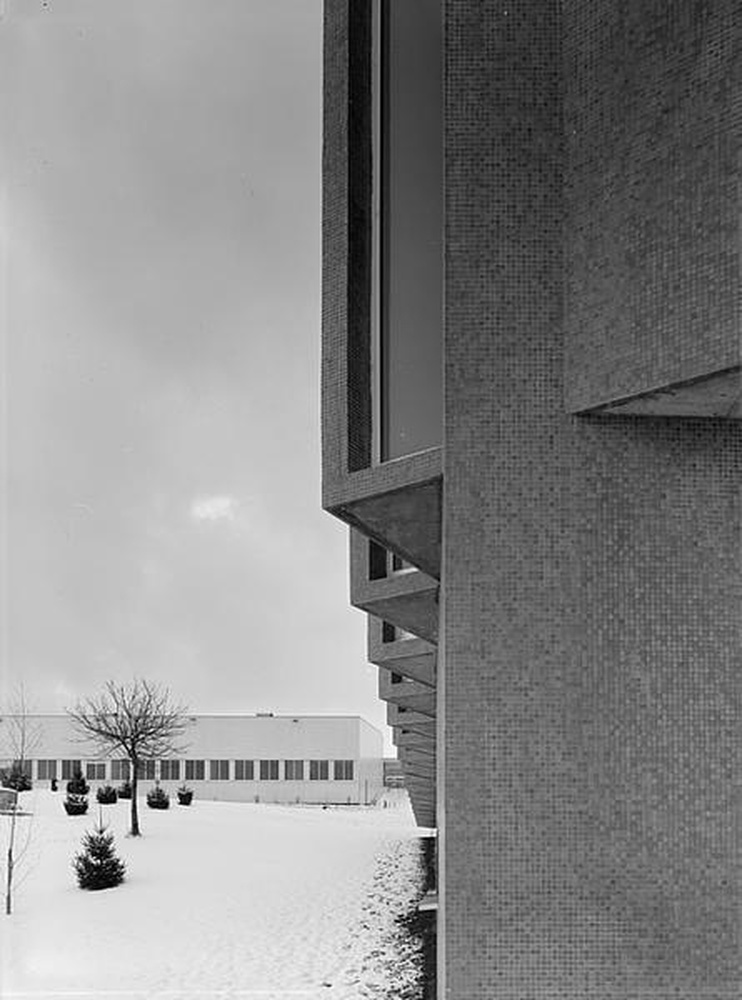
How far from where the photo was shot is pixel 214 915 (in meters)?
→ 11.4

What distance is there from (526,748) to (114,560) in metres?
36.7

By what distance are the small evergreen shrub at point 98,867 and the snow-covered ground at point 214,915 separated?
112mm

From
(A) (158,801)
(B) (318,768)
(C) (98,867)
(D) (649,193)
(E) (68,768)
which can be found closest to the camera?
(D) (649,193)

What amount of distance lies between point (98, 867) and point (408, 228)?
9841 millimetres

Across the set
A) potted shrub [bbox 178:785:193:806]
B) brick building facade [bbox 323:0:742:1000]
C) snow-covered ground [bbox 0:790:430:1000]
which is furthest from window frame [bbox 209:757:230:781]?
brick building facade [bbox 323:0:742:1000]

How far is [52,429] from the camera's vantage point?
79.7 ft

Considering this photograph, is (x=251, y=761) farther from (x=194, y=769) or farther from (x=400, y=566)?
(x=400, y=566)

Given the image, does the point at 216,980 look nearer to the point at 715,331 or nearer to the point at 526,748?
the point at 526,748

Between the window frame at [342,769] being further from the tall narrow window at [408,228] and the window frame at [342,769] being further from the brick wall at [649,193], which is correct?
the brick wall at [649,193]

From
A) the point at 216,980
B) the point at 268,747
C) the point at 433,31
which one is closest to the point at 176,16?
the point at 216,980

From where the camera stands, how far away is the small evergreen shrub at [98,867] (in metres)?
12.1

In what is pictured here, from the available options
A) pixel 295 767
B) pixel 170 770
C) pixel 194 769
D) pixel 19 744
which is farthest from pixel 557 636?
pixel 194 769

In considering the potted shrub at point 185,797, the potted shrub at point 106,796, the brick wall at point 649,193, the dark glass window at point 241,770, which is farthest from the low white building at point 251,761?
the brick wall at point 649,193

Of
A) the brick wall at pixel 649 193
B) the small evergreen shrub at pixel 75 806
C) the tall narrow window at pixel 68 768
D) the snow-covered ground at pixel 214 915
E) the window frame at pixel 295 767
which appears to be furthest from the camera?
the window frame at pixel 295 767
